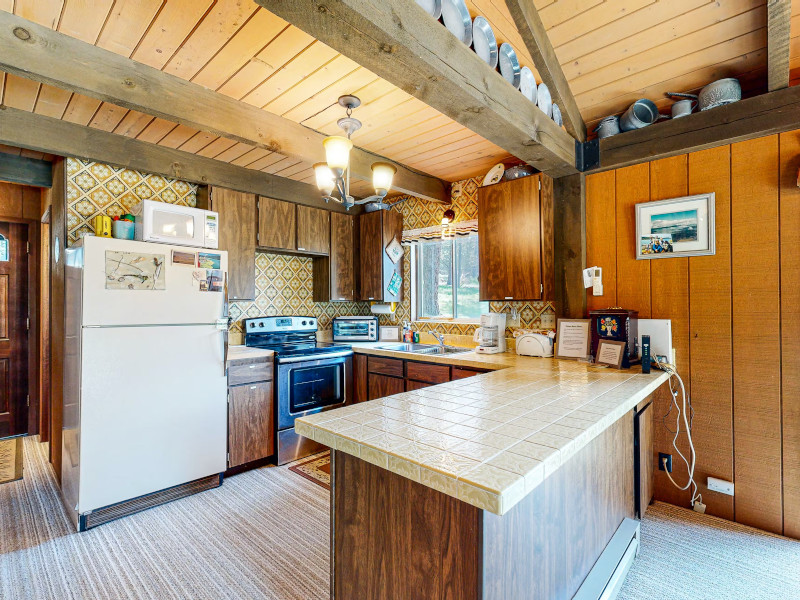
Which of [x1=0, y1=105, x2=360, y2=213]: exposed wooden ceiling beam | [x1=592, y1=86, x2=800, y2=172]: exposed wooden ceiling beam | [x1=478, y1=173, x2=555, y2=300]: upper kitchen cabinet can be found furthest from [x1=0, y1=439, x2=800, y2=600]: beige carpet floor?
[x1=0, y1=105, x2=360, y2=213]: exposed wooden ceiling beam

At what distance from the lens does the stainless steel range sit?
10.6 ft

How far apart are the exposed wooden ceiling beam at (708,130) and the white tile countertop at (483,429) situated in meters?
1.45

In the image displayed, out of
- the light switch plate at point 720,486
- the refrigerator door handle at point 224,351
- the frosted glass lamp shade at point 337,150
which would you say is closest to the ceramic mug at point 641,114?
the frosted glass lamp shade at point 337,150

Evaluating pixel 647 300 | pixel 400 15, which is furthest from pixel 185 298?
pixel 647 300

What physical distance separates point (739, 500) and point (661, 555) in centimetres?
67

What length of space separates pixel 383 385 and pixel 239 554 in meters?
1.65

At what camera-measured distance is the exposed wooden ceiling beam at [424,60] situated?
1.26 meters

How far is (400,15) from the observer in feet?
4.57

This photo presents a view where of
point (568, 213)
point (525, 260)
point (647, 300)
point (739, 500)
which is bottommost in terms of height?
point (739, 500)

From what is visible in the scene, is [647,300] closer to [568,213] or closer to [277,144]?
[568,213]

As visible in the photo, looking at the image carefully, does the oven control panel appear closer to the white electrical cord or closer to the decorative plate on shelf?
the decorative plate on shelf

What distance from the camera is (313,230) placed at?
3.96 metres

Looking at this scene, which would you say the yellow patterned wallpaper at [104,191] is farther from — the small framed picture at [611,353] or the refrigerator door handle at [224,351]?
the small framed picture at [611,353]

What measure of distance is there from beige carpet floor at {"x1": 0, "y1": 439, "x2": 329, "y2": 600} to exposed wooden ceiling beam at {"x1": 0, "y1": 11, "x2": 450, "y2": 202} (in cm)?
230
